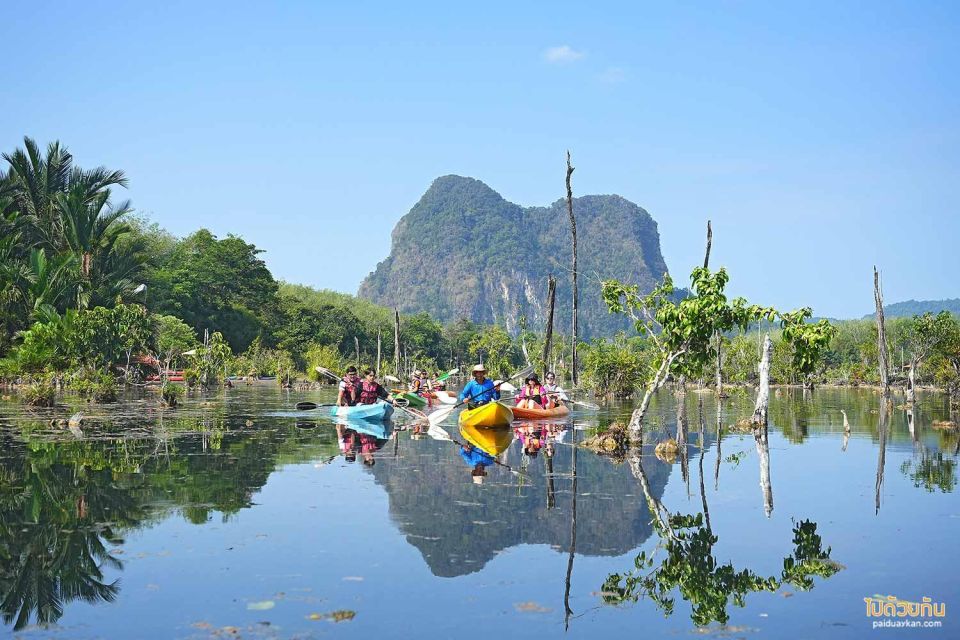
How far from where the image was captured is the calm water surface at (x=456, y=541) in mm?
6809

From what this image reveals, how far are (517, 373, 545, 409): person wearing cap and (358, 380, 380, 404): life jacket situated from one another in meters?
4.21

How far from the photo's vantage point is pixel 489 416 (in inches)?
842

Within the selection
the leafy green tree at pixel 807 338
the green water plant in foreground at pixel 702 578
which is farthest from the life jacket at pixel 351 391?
the green water plant in foreground at pixel 702 578

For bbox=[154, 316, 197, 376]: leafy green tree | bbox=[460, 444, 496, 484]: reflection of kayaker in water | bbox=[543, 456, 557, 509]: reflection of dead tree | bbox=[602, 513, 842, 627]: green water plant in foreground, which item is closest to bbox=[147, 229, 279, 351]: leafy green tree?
bbox=[154, 316, 197, 376]: leafy green tree

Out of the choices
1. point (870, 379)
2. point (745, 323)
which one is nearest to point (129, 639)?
point (745, 323)

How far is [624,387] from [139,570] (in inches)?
1305

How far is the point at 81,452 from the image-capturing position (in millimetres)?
15797

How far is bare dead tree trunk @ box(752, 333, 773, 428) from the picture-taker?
65.0 feet

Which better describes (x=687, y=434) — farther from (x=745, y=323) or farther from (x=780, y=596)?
(x=780, y=596)

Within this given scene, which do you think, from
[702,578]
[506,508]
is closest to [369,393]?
[506,508]

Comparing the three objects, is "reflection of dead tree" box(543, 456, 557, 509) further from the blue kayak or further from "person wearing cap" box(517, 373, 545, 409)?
"person wearing cap" box(517, 373, 545, 409)

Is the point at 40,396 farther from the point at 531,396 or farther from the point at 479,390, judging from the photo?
the point at 531,396

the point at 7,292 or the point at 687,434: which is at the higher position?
the point at 7,292

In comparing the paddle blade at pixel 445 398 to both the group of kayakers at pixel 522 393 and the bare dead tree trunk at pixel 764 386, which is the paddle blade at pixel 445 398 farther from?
the bare dead tree trunk at pixel 764 386
